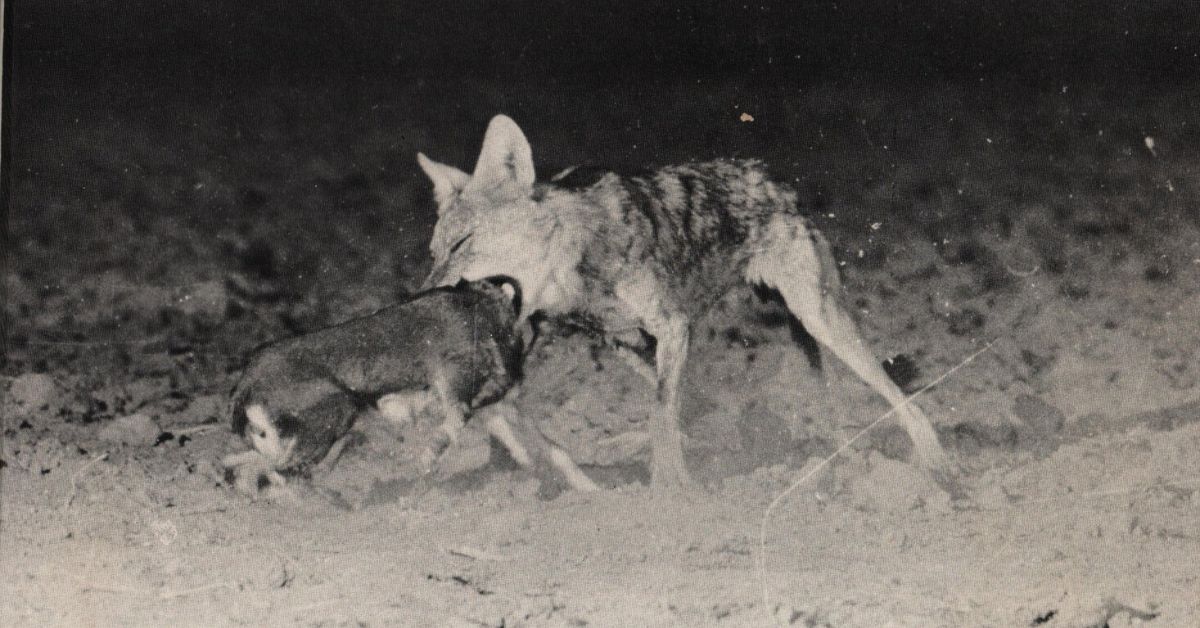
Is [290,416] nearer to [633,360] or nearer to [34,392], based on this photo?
[34,392]

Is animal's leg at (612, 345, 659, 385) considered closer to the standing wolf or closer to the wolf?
A: the standing wolf

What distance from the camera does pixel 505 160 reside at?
10.5 feet

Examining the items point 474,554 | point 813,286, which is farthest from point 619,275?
point 474,554

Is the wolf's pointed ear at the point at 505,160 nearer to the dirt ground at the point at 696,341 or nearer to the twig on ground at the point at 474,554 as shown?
the dirt ground at the point at 696,341

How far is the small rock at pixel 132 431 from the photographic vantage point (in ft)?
10.2

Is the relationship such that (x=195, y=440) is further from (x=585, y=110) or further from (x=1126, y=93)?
(x=1126, y=93)

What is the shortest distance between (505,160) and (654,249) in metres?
0.56

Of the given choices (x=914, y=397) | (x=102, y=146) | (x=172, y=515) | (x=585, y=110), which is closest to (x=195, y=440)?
(x=172, y=515)

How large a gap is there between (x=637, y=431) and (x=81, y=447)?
5.70 feet

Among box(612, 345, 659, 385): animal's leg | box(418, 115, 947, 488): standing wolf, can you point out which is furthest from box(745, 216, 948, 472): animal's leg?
box(612, 345, 659, 385): animal's leg

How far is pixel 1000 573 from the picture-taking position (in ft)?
9.87

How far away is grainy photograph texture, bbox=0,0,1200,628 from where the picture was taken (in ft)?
10.0

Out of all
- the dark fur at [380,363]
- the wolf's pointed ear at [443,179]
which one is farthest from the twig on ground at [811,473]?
the wolf's pointed ear at [443,179]

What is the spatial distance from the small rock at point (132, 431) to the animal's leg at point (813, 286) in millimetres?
1944
